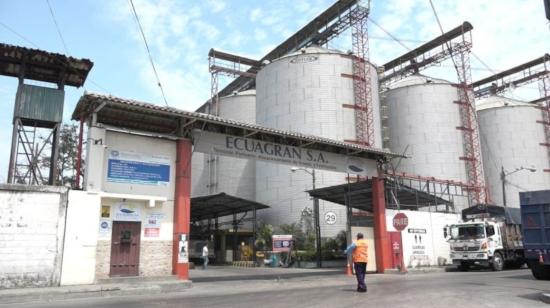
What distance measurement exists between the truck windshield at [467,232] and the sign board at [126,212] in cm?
1778

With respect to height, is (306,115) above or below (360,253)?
above

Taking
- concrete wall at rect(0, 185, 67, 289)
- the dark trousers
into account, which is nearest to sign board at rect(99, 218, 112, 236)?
concrete wall at rect(0, 185, 67, 289)

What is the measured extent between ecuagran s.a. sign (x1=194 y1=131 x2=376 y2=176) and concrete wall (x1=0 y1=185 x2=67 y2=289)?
19.5 feet

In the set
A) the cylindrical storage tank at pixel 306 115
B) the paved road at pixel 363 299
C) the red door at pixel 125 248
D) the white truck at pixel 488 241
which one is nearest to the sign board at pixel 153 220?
the red door at pixel 125 248

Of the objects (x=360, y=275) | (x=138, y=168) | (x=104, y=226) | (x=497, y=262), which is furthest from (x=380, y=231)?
(x=104, y=226)

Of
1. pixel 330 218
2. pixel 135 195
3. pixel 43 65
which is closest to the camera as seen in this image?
pixel 135 195

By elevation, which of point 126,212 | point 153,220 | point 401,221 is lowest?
point 153,220

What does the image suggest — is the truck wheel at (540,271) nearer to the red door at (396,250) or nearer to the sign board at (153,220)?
the red door at (396,250)

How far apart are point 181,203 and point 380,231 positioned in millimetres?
12018

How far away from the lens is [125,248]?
671 inches

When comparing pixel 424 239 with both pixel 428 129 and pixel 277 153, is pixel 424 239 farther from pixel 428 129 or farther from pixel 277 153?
pixel 428 129

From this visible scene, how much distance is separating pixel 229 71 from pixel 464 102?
27.8 m

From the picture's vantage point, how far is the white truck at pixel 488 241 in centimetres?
2539

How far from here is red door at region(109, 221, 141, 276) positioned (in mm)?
16750
